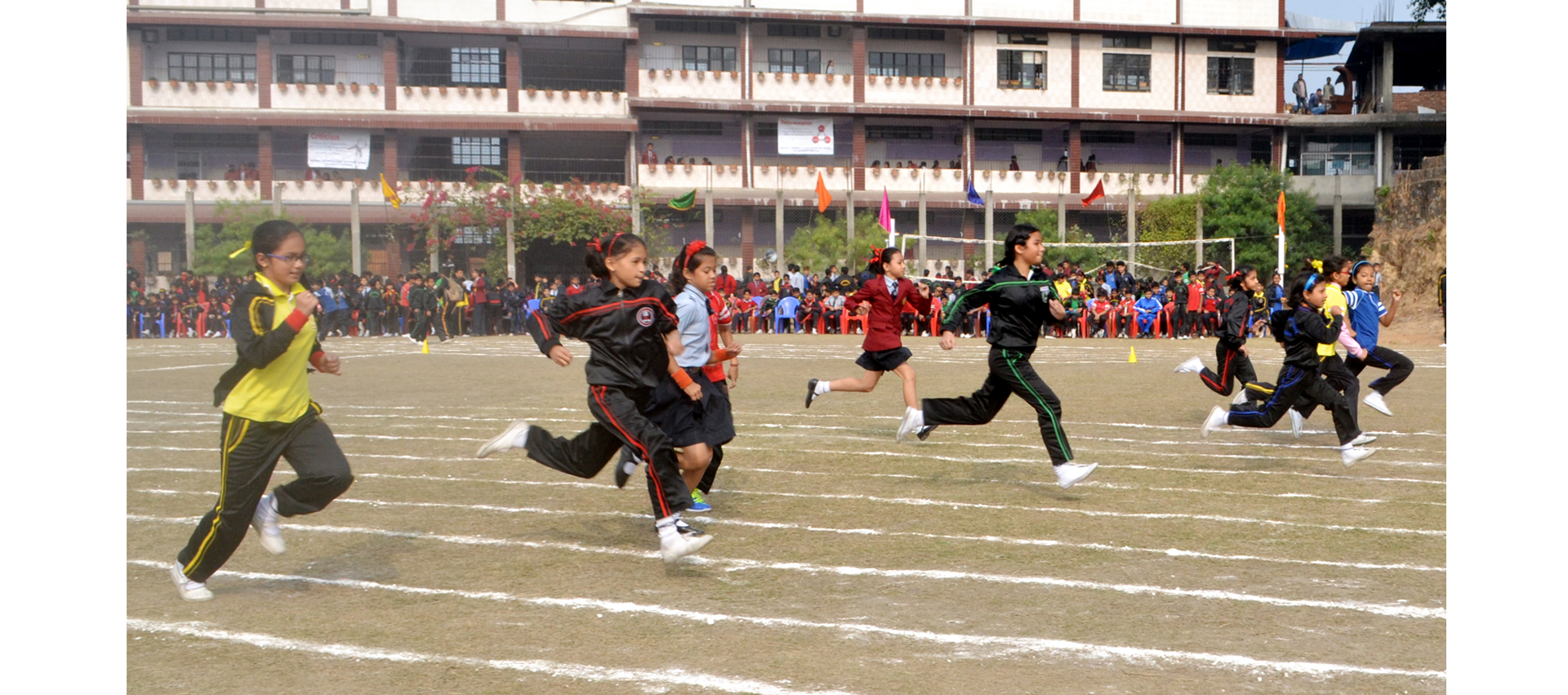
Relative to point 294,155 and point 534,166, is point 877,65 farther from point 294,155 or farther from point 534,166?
point 294,155

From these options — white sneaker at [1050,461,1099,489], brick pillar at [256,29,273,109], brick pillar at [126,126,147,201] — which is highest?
brick pillar at [256,29,273,109]

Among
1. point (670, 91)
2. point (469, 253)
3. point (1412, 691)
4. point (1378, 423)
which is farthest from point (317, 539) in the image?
point (670, 91)

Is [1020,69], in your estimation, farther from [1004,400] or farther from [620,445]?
[620,445]

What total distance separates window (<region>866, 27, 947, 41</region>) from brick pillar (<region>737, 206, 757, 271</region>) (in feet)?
23.2

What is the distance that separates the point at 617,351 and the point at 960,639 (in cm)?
254

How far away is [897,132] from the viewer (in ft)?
139

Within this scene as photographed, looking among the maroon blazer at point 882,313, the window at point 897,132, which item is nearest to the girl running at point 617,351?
the maroon blazer at point 882,313

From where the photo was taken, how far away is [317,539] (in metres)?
6.93

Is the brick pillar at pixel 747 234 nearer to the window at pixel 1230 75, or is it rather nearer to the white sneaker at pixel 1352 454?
the window at pixel 1230 75

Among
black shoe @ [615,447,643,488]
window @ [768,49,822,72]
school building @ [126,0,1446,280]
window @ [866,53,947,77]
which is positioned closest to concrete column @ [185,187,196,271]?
school building @ [126,0,1446,280]

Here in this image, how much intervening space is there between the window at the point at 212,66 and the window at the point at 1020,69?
2390 cm

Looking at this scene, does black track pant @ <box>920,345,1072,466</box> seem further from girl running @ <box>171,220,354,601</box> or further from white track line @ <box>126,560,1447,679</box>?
girl running @ <box>171,220,354,601</box>

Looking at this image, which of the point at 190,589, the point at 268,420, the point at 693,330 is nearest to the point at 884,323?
the point at 693,330

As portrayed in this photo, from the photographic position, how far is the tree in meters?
37.9
